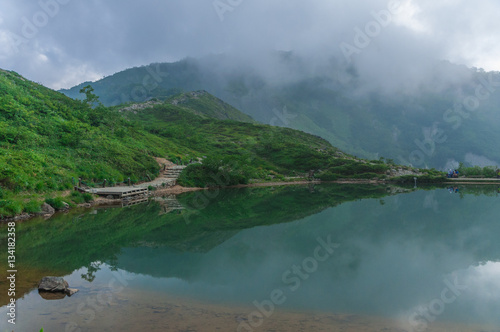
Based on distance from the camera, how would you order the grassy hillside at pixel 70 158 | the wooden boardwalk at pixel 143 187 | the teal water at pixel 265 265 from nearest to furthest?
the teal water at pixel 265 265 → the grassy hillside at pixel 70 158 → the wooden boardwalk at pixel 143 187

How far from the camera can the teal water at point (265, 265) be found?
9.79 metres

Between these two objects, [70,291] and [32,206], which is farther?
[32,206]

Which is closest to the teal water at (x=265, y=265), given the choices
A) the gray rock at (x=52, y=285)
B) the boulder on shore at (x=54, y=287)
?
the boulder on shore at (x=54, y=287)

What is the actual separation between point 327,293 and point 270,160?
7372 cm

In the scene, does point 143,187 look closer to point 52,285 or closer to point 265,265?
point 265,265

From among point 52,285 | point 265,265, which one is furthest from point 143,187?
point 52,285

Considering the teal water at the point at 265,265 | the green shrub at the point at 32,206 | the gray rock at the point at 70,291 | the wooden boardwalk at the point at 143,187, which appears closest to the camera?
the teal water at the point at 265,265

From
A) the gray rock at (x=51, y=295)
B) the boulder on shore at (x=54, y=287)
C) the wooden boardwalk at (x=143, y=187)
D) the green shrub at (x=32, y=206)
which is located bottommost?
the gray rock at (x=51, y=295)

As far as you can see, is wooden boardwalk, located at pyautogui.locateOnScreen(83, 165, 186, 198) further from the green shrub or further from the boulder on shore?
the boulder on shore

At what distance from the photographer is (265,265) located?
14.4 metres

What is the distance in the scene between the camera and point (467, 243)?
715 inches

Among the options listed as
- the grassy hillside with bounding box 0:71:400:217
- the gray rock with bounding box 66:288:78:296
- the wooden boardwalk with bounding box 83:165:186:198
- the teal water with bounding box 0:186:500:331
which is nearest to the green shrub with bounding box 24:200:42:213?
the grassy hillside with bounding box 0:71:400:217

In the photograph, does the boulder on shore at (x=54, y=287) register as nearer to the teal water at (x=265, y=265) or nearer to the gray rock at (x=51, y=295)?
the gray rock at (x=51, y=295)

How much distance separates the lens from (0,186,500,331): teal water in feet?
32.1
